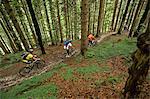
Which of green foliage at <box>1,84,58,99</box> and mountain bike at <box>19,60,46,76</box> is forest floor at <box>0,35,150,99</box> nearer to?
green foliage at <box>1,84,58,99</box>

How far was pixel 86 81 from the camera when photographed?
1457 centimetres

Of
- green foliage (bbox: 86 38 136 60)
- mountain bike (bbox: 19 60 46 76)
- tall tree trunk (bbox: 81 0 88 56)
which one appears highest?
tall tree trunk (bbox: 81 0 88 56)

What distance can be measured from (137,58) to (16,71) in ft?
50.6

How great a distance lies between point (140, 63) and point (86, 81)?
673 centimetres

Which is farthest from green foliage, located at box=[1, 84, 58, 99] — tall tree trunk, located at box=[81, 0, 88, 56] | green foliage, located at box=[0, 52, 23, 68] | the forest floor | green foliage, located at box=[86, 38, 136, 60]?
green foliage, located at box=[0, 52, 23, 68]

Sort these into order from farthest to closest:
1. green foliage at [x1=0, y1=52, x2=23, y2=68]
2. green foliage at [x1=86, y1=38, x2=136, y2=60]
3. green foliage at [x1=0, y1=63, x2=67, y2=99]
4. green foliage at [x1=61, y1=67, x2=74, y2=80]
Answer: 1. green foliage at [x1=0, y1=52, x2=23, y2=68]
2. green foliage at [x1=86, y1=38, x2=136, y2=60]
3. green foliage at [x1=61, y1=67, x2=74, y2=80]
4. green foliage at [x1=0, y1=63, x2=67, y2=99]

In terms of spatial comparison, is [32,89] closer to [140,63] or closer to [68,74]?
[68,74]

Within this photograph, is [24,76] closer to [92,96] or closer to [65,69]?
[65,69]

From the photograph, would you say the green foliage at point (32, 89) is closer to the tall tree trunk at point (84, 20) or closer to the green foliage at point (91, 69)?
the green foliage at point (91, 69)

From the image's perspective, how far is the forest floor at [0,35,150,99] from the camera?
42.9 ft

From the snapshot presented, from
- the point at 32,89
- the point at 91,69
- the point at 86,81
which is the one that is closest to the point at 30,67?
the point at 32,89

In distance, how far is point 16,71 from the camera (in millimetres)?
21375

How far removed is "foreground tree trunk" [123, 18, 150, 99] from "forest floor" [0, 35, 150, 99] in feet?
4.68

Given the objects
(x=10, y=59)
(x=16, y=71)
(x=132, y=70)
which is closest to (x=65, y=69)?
(x=16, y=71)
